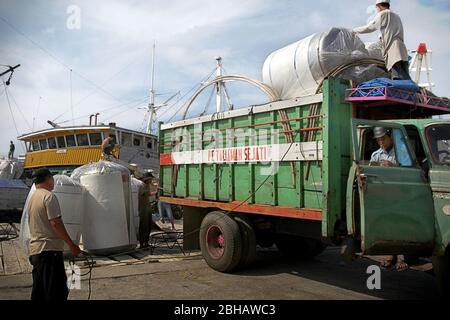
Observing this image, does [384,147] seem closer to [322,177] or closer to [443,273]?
[322,177]

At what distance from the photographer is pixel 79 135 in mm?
21016

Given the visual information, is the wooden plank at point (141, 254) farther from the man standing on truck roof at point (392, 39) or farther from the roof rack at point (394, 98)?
the man standing on truck roof at point (392, 39)

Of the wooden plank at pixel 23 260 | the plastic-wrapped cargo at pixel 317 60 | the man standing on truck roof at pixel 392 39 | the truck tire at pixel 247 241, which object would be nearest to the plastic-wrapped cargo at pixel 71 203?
the wooden plank at pixel 23 260

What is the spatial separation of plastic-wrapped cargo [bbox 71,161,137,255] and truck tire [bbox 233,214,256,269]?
2503mm

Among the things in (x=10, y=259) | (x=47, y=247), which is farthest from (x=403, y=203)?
(x=10, y=259)

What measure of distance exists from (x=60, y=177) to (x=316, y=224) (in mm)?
4714

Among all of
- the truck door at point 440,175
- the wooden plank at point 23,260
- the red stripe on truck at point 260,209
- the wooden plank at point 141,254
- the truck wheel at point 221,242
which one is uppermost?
the truck door at point 440,175

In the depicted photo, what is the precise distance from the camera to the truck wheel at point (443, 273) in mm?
4312

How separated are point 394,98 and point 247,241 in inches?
121

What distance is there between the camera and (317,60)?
5.61 m

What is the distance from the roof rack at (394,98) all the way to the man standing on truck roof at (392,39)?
45 centimetres

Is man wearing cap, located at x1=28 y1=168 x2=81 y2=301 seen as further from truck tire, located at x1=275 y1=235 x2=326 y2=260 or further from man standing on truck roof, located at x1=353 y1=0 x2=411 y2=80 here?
truck tire, located at x1=275 y1=235 x2=326 y2=260

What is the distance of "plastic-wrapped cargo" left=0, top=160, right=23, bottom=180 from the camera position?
19203mm
